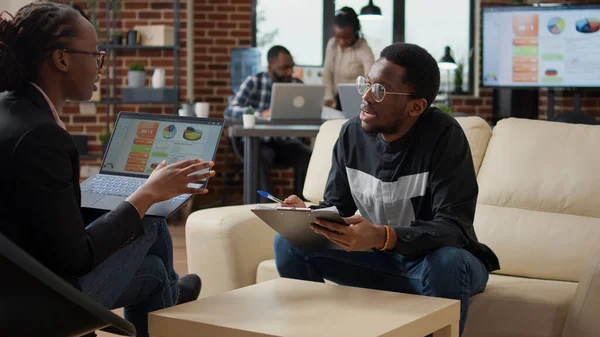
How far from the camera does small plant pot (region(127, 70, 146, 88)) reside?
20.3ft

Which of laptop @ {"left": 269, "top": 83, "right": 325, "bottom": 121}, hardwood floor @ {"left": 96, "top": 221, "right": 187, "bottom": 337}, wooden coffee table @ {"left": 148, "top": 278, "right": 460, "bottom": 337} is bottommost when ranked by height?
hardwood floor @ {"left": 96, "top": 221, "right": 187, "bottom": 337}

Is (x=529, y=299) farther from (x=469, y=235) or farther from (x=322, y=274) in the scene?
(x=322, y=274)

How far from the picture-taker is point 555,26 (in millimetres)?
6426

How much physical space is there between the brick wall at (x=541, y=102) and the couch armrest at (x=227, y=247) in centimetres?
451

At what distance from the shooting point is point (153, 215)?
2.02m

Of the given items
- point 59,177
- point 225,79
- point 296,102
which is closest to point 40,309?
point 59,177

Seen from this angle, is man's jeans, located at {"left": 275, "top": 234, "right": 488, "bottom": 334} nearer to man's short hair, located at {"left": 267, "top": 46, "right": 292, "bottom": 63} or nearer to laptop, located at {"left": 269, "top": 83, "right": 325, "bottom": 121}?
laptop, located at {"left": 269, "top": 83, "right": 325, "bottom": 121}

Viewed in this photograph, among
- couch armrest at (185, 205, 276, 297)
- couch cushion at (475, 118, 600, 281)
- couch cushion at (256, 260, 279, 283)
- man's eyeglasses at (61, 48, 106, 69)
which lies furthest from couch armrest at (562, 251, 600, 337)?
man's eyeglasses at (61, 48, 106, 69)

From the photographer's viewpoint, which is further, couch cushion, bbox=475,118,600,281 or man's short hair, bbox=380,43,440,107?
couch cushion, bbox=475,118,600,281

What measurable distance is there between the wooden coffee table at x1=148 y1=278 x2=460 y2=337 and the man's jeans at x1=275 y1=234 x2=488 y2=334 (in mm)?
137

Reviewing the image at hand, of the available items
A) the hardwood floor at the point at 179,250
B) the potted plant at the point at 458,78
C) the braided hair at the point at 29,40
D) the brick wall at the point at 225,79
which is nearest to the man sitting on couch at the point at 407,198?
the braided hair at the point at 29,40

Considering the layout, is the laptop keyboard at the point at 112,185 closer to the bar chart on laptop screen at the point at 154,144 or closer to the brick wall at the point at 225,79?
the bar chart on laptop screen at the point at 154,144

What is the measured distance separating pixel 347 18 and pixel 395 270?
13.9 feet

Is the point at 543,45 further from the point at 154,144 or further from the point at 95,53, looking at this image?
the point at 95,53
